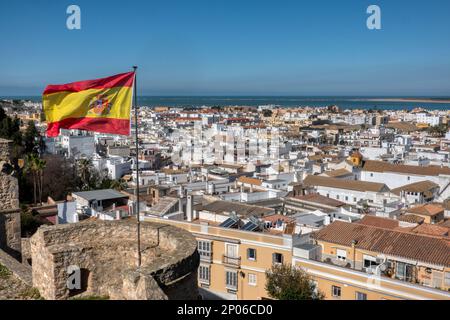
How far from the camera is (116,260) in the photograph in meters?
9.79

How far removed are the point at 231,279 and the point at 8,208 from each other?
34.4 ft

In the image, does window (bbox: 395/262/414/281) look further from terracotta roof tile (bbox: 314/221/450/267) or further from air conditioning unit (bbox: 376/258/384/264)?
air conditioning unit (bbox: 376/258/384/264)

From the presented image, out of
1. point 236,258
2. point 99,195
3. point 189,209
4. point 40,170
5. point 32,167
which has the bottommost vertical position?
point 236,258

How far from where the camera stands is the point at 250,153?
7275 centimetres

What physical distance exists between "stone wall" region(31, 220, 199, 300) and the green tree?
8459 millimetres

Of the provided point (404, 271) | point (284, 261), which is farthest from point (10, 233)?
point (404, 271)

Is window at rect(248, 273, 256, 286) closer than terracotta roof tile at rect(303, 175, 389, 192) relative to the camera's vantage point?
Yes

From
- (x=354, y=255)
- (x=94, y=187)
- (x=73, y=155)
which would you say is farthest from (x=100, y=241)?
(x=73, y=155)

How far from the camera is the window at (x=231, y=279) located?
2086cm

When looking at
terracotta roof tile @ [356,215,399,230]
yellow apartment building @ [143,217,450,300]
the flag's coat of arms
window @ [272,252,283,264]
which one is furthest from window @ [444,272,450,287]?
the flag's coat of arms

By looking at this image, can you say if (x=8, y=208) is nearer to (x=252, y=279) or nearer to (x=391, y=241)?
(x=252, y=279)

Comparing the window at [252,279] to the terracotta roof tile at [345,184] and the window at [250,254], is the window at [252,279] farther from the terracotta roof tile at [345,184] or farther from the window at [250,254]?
the terracotta roof tile at [345,184]

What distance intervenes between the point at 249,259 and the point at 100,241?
11.5 metres

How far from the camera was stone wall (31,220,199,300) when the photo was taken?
24.4ft
